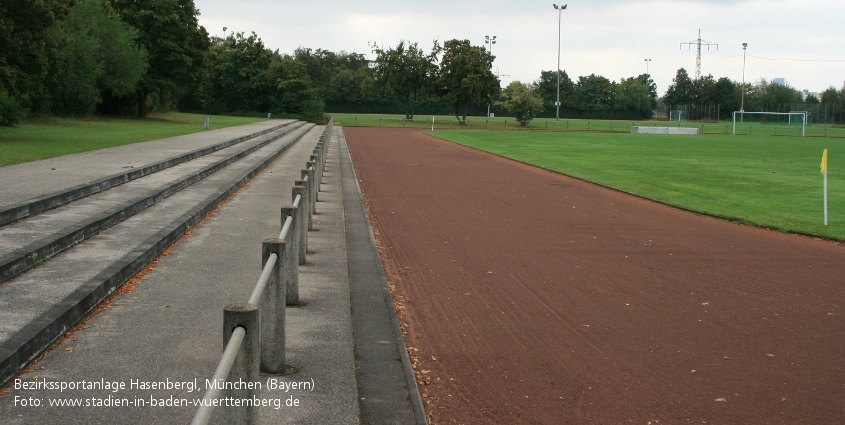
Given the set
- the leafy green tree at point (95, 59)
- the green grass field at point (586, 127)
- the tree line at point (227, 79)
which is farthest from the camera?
the green grass field at point (586, 127)

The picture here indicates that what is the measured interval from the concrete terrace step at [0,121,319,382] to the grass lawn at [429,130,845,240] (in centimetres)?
1023

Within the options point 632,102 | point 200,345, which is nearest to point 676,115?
point 632,102

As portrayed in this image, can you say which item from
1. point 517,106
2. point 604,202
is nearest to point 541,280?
point 604,202

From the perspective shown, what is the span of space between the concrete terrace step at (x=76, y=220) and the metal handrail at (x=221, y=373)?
5.00 m

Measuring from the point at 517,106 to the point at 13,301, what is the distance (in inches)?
2899

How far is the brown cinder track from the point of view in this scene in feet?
17.6

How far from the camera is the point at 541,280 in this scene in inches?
360

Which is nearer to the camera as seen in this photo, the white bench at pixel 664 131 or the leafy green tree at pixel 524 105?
the white bench at pixel 664 131

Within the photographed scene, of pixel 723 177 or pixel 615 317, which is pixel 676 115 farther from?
pixel 615 317

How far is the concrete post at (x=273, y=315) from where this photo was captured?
5.25m

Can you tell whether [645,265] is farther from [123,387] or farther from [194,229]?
[123,387]

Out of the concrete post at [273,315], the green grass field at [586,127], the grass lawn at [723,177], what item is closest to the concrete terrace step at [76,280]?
the concrete post at [273,315]

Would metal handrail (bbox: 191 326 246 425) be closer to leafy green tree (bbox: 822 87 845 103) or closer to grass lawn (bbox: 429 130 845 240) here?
grass lawn (bbox: 429 130 845 240)

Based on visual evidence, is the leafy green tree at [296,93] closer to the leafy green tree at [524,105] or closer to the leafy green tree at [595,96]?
the leafy green tree at [524,105]
